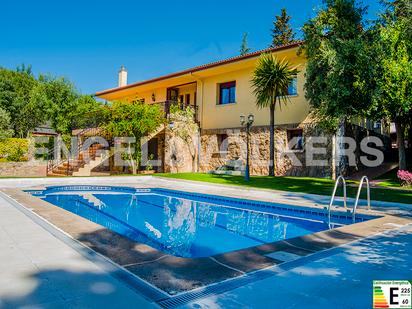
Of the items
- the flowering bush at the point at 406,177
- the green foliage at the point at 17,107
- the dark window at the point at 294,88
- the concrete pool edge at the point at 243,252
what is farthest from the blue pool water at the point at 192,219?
the green foliage at the point at 17,107

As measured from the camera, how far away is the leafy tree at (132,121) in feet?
60.2

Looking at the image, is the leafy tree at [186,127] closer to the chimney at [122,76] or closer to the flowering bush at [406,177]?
the chimney at [122,76]

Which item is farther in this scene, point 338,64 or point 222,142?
point 222,142

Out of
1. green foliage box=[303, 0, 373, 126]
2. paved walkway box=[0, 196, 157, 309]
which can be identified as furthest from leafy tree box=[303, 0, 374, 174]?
paved walkway box=[0, 196, 157, 309]

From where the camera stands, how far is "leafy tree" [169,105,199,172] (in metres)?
20.0

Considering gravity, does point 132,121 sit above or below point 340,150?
above

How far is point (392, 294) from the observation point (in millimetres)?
3043

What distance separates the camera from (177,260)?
3.91 meters

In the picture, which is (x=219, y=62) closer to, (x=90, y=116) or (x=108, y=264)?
(x=90, y=116)

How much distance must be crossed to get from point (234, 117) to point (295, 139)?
4386mm

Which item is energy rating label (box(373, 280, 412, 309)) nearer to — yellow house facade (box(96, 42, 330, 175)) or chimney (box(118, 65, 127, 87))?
yellow house facade (box(96, 42, 330, 175))

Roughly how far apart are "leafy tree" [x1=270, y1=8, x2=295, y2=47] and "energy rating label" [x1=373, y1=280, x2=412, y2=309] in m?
38.3

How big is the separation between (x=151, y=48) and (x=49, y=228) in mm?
25267

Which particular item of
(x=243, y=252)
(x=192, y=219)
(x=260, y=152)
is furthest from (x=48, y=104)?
(x=243, y=252)
